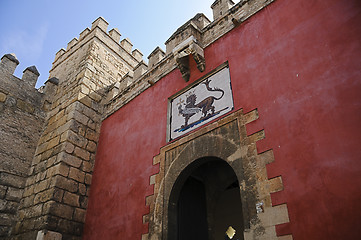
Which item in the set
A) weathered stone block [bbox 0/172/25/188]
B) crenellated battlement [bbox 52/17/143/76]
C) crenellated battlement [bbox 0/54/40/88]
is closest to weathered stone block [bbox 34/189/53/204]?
weathered stone block [bbox 0/172/25/188]

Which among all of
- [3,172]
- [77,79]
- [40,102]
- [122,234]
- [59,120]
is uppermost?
[77,79]

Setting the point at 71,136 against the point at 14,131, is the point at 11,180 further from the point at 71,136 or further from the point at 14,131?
the point at 71,136

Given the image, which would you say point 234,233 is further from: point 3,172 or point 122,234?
point 3,172

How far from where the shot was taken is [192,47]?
4.64m

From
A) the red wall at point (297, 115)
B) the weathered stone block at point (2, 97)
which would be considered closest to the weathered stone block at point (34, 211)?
the red wall at point (297, 115)

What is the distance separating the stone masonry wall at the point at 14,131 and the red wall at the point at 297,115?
5.32 ft

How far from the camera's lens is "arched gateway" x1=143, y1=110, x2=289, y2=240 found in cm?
297

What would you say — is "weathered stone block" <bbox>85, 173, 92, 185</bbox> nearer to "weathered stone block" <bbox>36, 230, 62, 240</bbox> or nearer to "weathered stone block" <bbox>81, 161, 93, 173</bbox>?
"weathered stone block" <bbox>81, 161, 93, 173</bbox>

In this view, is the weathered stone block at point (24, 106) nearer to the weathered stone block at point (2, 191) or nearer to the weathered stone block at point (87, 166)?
the weathered stone block at point (2, 191)

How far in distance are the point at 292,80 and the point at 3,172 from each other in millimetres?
5442

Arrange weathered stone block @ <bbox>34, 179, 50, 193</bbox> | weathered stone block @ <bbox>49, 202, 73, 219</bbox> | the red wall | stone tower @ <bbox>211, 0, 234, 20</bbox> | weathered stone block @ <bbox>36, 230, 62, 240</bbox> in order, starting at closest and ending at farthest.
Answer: the red wall, weathered stone block @ <bbox>36, 230, 62, 240</bbox>, weathered stone block @ <bbox>49, 202, 73, 219</bbox>, stone tower @ <bbox>211, 0, 234, 20</bbox>, weathered stone block @ <bbox>34, 179, 50, 193</bbox>

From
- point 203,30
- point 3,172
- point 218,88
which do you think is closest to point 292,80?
point 218,88

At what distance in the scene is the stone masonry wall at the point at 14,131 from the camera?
5383mm

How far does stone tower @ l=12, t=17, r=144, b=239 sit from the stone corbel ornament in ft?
5.79
